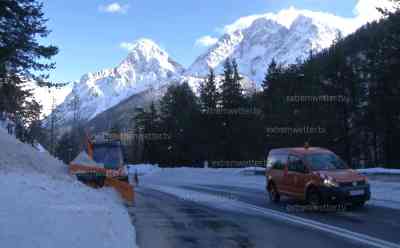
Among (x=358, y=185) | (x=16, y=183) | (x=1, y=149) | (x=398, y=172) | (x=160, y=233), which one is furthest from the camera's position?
(x=1, y=149)

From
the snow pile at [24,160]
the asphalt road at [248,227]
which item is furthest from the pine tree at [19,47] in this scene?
the asphalt road at [248,227]

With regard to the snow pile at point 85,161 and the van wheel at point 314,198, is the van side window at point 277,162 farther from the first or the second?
the snow pile at point 85,161

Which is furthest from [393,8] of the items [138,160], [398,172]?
[138,160]

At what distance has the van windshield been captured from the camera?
52.2ft

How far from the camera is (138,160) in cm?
9744

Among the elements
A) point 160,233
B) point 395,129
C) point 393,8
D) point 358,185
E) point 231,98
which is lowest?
point 160,233

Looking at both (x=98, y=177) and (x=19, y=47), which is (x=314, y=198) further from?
(x=19, y=47)

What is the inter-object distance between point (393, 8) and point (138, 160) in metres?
65.3

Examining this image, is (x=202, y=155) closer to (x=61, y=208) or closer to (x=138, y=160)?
(x=138, y=160)

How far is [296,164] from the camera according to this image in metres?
16.7

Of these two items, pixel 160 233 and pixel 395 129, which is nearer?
pixel 160 233

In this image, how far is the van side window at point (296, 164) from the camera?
16297 millimetres

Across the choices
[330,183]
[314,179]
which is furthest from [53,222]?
[314,179]

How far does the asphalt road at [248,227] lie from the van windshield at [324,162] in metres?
1.46
